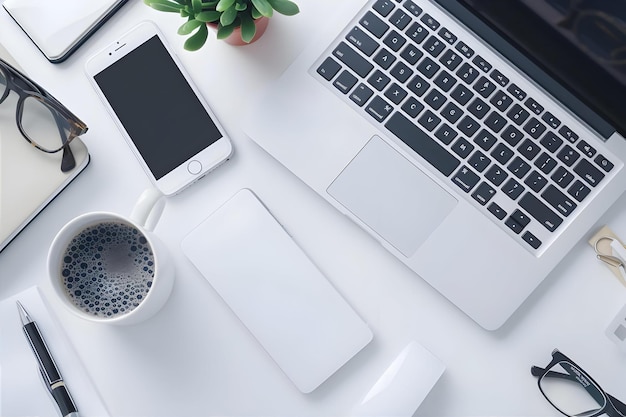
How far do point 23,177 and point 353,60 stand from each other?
41cm

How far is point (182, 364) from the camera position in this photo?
779 millimetres

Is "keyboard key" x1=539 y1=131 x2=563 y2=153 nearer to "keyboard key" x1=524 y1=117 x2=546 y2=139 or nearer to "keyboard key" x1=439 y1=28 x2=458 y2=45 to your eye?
"keyboard key" x1=524 y1=117 x2=546 y2=139

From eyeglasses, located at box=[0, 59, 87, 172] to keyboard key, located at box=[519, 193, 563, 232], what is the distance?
0.51m

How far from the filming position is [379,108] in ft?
2.46

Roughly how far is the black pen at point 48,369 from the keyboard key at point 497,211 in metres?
0.52

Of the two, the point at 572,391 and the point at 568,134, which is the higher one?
the point at 568,134

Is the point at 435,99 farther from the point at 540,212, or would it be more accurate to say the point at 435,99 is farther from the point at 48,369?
the point at 48,369

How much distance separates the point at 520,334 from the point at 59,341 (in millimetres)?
539

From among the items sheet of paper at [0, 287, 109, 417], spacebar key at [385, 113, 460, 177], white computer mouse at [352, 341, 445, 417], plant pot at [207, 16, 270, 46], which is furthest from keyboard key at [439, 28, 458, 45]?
sheet of paper at [0, 287, 109, 417]

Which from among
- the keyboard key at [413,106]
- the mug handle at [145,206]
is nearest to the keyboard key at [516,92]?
the keyboard key at [413,106]

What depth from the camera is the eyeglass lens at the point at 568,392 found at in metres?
0.75

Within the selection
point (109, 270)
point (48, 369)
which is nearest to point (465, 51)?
point (109, 270)

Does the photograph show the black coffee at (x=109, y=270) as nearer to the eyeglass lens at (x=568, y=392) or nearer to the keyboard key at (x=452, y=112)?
the keyboard key at (x=452, y=112)

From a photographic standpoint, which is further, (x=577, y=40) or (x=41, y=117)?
(x=41, y=117)
